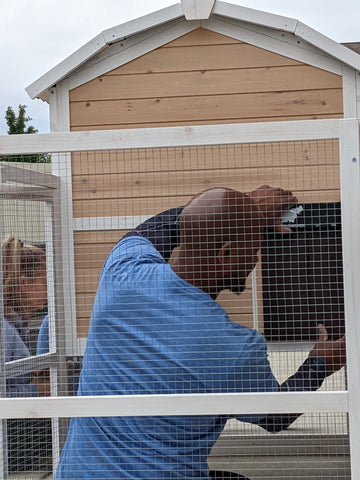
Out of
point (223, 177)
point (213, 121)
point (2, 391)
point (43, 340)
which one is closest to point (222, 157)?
point (223, 177)

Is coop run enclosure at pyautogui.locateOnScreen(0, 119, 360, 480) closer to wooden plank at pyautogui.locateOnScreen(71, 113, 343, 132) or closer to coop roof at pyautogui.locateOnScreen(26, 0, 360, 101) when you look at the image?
wooden plank at pyautogui.locateOnScreen(71, 113, 343, 132)

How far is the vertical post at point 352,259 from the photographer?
6.38ft

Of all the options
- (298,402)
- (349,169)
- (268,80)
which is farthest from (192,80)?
(298,402)

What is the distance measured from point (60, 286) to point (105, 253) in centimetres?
37

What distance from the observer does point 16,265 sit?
8.08 feet

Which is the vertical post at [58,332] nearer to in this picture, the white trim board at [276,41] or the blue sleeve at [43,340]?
the blue sleeve at [43,340]

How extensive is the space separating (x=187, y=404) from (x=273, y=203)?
672 mm

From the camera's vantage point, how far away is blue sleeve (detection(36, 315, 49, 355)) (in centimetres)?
285

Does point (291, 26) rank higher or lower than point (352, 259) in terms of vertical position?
higher

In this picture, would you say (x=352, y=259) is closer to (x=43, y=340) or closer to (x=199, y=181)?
(x=199, y=181)

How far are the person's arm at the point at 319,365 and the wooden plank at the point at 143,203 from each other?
21.2 inches

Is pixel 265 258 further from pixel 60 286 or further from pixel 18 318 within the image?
pixel 18 318

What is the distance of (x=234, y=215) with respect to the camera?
2.09 m

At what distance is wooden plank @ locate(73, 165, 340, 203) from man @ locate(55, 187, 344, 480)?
11.9 inches
